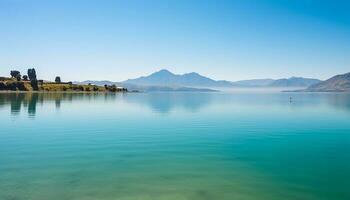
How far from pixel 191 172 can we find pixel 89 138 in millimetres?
23827

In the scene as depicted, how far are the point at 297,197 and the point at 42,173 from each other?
64.7ft

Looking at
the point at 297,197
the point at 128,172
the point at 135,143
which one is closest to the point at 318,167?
the point at 297,197

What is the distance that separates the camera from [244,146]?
4403 cm

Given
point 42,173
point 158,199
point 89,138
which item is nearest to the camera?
point 158,199

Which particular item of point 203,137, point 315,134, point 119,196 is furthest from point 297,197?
point 315,134

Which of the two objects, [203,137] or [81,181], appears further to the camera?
[203,137]

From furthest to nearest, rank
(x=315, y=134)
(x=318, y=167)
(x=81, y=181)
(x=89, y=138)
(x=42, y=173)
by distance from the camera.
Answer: (x=315, y=134)
(x=89, y=138)
(x=318, y=167)
(x=42, y=173)
(x=81, y=181)

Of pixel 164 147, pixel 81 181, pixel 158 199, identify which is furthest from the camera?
pixel 164 147

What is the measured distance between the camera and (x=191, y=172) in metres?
29.2

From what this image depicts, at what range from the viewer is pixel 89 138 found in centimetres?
4881

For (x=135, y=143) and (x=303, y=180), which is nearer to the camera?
(x=303, y=180)

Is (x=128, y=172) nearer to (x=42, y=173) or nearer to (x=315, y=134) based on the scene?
(x=42, y=173)

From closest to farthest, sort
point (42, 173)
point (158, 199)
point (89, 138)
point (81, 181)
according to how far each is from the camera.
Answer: point (158, 199) < point (81, 181) < point (42, 173) < point (89, 138)

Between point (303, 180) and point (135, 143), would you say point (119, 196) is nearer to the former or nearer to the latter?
point (303, 180)
